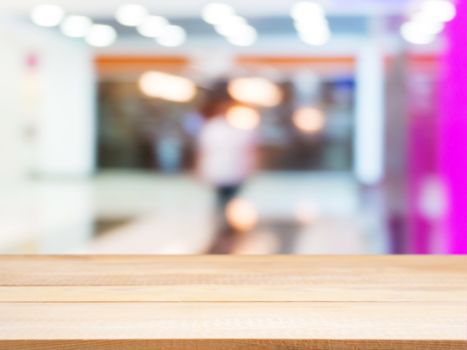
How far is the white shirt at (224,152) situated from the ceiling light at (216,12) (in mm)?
1943

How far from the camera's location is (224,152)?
30.8 ft

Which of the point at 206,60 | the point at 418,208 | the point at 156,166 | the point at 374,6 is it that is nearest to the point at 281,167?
the point at 156,166

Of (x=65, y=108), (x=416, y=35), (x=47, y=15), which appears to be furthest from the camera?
(x=65, y=108)

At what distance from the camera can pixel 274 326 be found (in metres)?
0.90

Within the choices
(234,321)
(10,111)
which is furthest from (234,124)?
(234,321)

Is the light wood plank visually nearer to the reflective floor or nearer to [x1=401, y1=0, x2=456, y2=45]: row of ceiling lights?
[x1=401, y1=0, x2=456, y2=45]: row of ceiling lights

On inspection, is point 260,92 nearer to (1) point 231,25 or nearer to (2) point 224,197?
(1) point 231,25

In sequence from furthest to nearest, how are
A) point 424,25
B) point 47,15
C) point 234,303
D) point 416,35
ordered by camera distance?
1. point 47,15
2. point 424,25
3. point 416,35
4. point 234,303

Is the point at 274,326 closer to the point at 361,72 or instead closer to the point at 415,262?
the point at 415,262

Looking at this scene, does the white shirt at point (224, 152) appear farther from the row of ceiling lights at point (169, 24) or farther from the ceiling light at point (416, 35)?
the ceiling light at point (416, 35)

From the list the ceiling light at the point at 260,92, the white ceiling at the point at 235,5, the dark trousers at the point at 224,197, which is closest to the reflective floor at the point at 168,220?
the dark trousers at the point at 224,197

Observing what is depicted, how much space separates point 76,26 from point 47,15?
5.25ft

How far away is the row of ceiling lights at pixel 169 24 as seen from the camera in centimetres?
1074

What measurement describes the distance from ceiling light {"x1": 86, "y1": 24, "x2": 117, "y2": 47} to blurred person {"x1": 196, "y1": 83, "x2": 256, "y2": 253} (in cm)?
500
